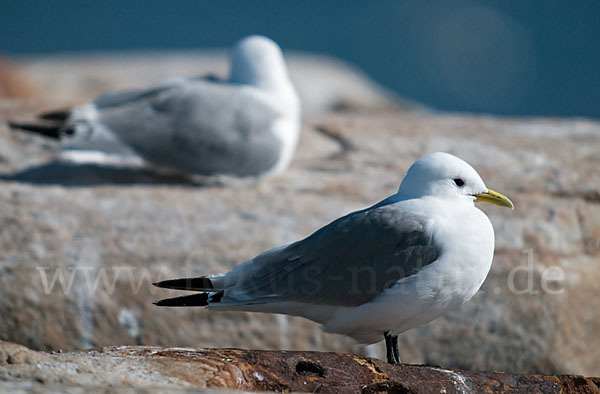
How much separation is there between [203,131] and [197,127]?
6cm

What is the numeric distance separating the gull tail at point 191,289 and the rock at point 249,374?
290mm

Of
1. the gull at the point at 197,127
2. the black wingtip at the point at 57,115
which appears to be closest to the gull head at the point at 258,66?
the gull at the point at 197,127

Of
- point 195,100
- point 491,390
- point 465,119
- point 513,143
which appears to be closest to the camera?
point 491,390

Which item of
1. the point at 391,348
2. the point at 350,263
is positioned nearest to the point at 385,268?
the point at 350,263

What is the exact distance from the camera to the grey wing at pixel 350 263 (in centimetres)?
341

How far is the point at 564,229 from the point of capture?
18.4ft

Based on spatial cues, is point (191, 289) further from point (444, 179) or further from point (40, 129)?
point (40, 129)

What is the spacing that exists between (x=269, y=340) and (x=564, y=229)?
2.29 metres

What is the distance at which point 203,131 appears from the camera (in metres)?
5.89

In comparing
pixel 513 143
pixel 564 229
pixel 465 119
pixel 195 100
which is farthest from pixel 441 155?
pixel 465 119

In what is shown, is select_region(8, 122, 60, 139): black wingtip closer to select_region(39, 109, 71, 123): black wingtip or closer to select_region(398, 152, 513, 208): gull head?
select_region(39, 109, 71, 123): black wingtip

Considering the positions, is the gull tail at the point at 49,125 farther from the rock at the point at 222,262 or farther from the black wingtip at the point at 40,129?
the rock at the point at 222,262

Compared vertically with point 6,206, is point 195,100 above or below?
above

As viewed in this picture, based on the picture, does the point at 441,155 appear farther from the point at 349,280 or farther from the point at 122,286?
the point at 122,286
